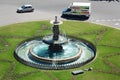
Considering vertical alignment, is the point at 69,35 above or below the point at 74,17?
below

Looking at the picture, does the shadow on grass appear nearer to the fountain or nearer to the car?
the car

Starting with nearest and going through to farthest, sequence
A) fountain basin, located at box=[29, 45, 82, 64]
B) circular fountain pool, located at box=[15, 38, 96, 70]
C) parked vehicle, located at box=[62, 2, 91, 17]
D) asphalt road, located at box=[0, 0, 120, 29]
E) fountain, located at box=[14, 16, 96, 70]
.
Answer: circular fountain pool, located at box=[15, 38, 96, 70] → fountain, located at box=[14, 16, 96, 70] → fountain basin, located at box=[29, 45, 82, 64] → asphalt road, located at box=[0, 0, 120, 29] → parked vehicle, located at box=[62, 2, 91, 17]

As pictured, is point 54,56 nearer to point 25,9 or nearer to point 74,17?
point 74,17

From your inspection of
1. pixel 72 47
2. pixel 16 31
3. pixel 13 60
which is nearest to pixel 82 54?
pixel 72 47

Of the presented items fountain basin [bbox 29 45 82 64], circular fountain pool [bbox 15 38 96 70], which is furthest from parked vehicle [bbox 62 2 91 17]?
fountain basin [bbox 29 45 82 64]

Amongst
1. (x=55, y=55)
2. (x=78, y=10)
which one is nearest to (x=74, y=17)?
(x=78, y=10)

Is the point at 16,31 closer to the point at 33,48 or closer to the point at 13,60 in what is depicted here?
the point at 33,48
